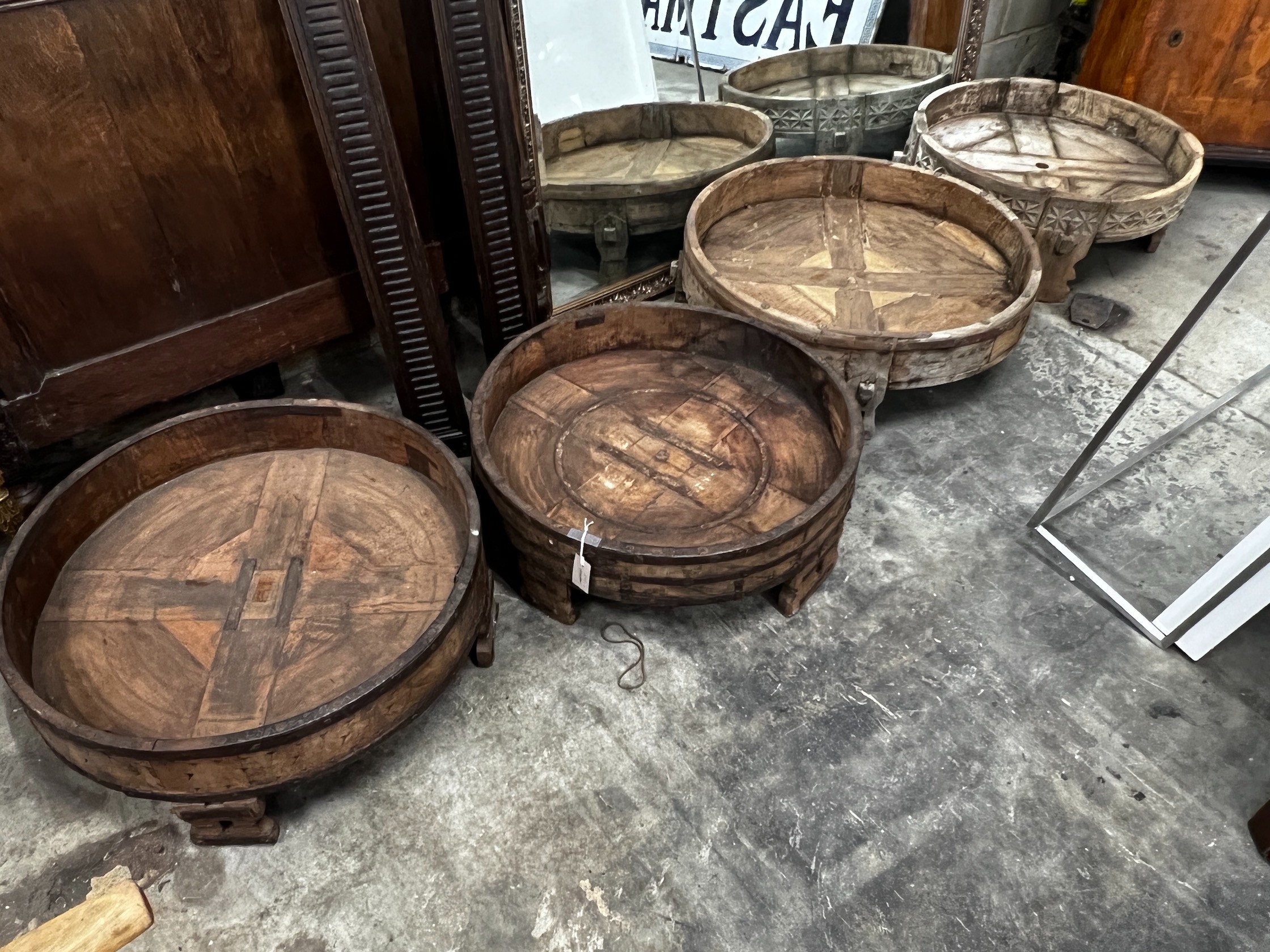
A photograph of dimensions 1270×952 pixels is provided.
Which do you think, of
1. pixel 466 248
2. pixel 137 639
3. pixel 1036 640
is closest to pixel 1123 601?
pixel 1036 640

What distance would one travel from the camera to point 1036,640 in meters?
2.57

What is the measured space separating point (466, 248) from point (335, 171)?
0.89 metres

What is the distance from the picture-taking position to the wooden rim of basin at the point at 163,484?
1.74m

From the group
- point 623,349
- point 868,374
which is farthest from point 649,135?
point 868,374

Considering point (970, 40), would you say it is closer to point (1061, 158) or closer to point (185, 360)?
point (1061, 158)

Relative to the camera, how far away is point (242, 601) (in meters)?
2.28

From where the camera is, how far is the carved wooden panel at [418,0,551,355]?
7.57 feet

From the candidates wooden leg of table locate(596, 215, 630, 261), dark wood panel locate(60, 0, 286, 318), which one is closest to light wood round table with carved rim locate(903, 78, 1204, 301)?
wooden leg of table locate(596, 215, 630, 261)

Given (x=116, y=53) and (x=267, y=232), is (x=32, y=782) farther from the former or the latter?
(x=116, y=53)

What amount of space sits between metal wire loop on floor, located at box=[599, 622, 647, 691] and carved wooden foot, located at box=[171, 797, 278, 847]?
A: 1022 millimetres

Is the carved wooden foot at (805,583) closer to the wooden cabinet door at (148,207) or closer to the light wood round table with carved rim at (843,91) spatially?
the wooden cabinet door at (148,207)

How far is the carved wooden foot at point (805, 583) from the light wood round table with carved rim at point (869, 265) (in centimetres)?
69

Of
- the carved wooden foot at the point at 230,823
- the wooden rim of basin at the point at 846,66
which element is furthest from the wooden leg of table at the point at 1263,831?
the wooden rim of basin at the point at 846,66

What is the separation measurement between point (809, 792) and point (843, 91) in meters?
4.02
